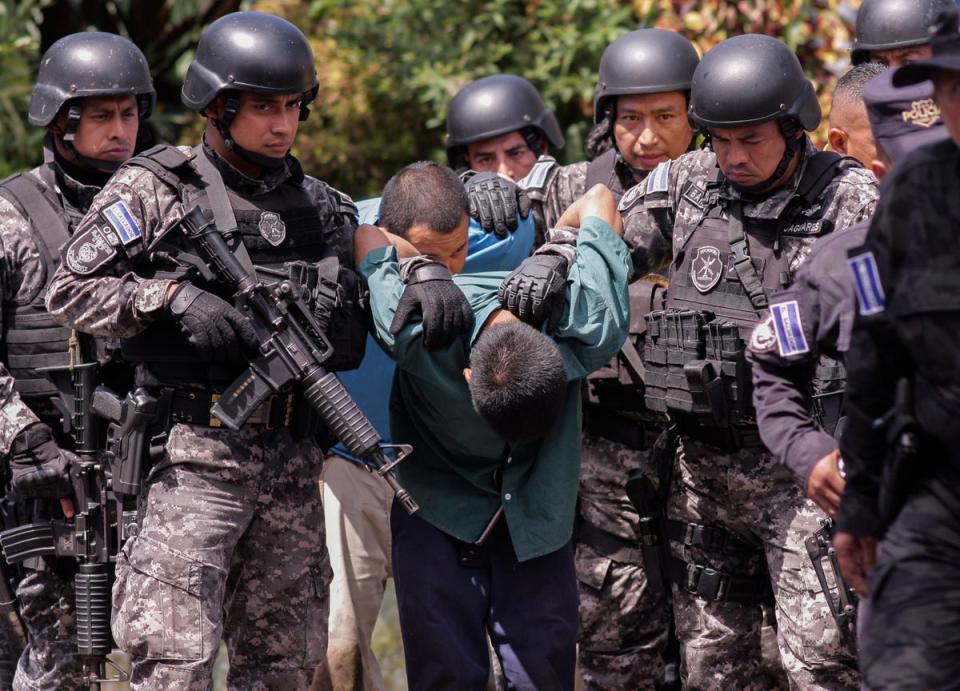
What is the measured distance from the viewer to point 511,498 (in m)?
4.40

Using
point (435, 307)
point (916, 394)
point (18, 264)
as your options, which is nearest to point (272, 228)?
point (435, 307)

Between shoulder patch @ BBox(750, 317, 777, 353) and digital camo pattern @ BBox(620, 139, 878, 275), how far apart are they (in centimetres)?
64

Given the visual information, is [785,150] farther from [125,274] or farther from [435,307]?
[125,274]

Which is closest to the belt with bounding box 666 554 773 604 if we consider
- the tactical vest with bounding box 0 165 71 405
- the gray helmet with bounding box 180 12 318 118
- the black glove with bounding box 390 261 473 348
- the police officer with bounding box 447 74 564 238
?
the black glove with bounding box 390 261 473 348

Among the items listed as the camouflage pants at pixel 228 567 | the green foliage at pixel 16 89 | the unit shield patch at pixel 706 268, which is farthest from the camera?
the green foliage at pixel 16 89

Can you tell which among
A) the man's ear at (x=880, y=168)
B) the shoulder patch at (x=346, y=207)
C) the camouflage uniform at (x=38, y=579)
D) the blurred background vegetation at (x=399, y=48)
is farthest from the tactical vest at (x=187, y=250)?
the blurred background vegetation at (x=399, y=48)

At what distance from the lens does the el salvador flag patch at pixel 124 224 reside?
4.39 meters

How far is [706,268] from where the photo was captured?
471 centimetres

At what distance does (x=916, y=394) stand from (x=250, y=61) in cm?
228

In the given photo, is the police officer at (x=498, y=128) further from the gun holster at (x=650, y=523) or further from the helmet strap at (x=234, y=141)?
the helmet strap at (x=234, y=141)

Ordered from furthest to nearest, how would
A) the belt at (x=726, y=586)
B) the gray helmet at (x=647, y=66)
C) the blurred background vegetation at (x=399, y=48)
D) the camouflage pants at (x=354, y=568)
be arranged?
the blurred background vegetation at (x=399, y=48), the gray helmet at (x=647, y=66), the camouflage pants at (x=354, y=568), the belt at (x=726, y=586)

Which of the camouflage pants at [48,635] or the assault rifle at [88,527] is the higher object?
the assault rifle at [88,527]

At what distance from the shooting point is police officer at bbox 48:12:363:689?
171 inches

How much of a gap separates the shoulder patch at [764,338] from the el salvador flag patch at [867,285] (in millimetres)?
678
